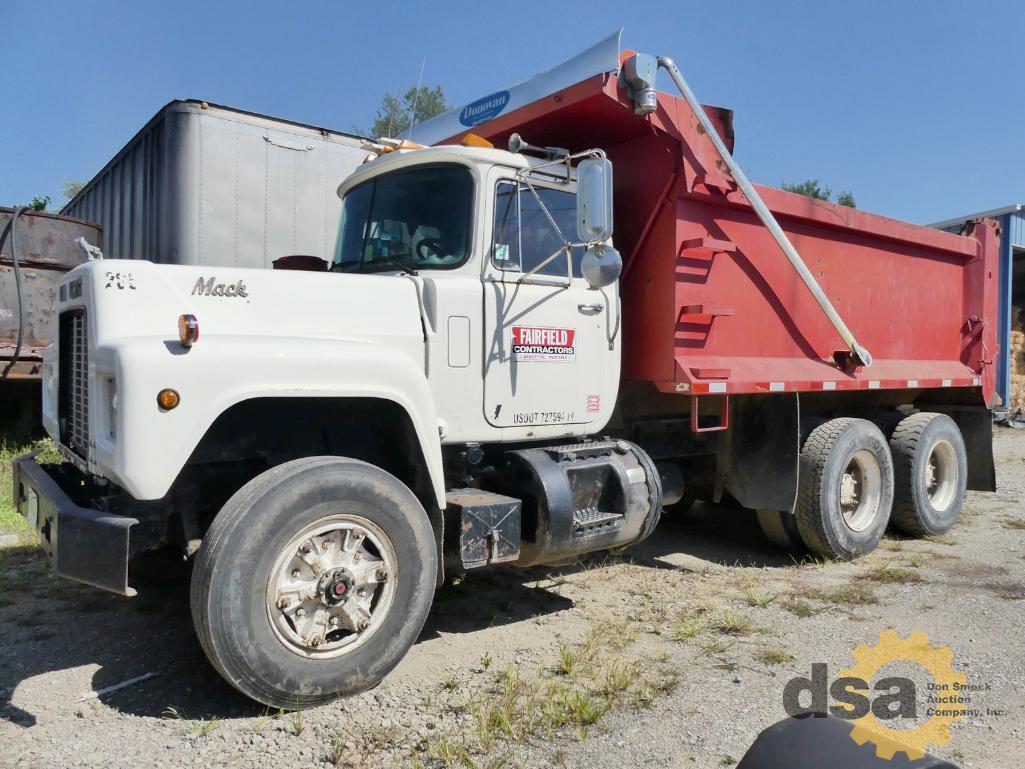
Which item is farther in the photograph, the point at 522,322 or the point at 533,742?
the point at 522,322

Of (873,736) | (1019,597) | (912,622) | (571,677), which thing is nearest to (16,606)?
(571,677)

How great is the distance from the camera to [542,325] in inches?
176

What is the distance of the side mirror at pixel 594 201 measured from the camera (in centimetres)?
400

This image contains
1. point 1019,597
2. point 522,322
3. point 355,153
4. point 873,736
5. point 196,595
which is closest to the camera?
point 873,736

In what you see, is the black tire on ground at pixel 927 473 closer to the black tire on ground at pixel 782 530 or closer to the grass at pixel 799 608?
the black tire on ground at pixel 782 530

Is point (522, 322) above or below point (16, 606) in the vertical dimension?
above

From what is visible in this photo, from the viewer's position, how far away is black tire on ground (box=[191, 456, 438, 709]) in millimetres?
3088

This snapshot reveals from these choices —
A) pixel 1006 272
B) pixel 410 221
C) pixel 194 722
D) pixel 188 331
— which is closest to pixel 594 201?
pixel 410 221

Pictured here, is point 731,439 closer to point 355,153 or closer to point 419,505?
point 419,505

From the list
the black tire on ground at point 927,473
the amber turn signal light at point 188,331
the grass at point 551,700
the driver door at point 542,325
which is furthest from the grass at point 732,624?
the amber turn signal light at point 188,331

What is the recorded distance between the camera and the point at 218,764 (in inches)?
114

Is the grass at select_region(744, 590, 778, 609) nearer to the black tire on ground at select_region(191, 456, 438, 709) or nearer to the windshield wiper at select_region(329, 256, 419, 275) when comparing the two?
the black tire on ground at select_region(191, 456, 438, 709)

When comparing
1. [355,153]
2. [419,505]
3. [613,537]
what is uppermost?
[355,153]

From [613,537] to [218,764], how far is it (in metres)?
2.43
